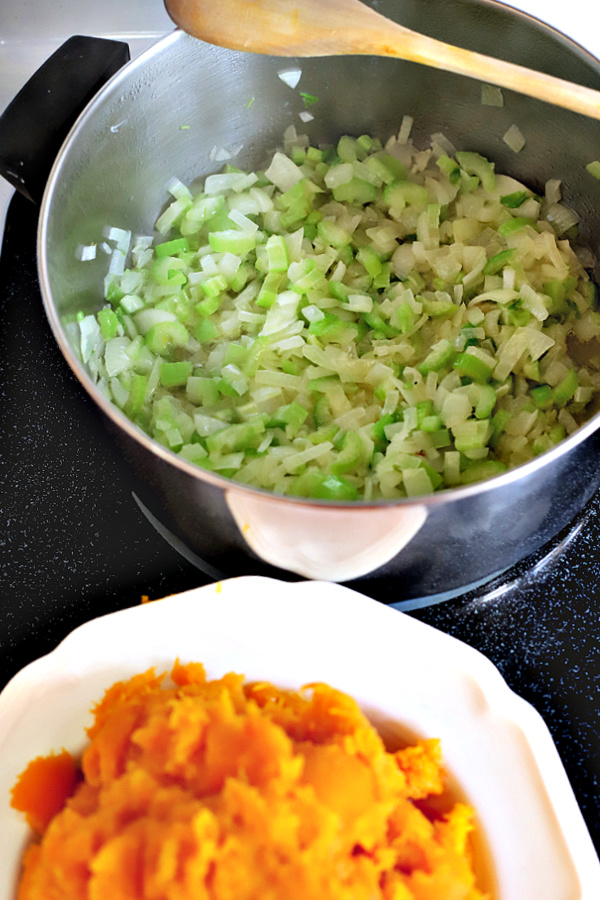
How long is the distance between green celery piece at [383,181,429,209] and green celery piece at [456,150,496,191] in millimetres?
71

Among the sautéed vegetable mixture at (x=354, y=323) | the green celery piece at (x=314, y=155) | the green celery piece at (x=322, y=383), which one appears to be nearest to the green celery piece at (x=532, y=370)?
the sautéed vegetable mixture at (x=354, y=323)

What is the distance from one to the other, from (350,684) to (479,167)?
723 millimetres

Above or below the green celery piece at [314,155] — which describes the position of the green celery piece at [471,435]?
below

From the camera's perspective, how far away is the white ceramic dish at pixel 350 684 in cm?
62

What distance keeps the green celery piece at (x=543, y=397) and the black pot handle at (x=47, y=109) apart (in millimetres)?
618

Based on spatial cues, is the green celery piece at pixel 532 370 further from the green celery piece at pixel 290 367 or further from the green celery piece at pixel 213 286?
the green celery piece at pixel 213 286

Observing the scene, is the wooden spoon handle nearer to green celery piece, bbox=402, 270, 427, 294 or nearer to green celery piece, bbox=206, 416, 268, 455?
green celery piece, bbox=402, 270, 427, 294

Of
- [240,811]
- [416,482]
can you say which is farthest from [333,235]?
[240,811]

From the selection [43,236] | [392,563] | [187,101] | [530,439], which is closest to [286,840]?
[392,563]

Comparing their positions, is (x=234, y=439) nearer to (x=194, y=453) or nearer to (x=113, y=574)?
(x=194, y=453)

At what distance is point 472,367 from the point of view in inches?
34.3

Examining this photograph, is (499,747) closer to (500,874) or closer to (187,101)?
(500,874)

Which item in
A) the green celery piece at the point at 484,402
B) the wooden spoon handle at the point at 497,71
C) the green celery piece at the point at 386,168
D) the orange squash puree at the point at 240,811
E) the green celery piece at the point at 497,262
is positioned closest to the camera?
the orange squash puree at the point at 240,811

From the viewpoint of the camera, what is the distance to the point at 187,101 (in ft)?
3.19
